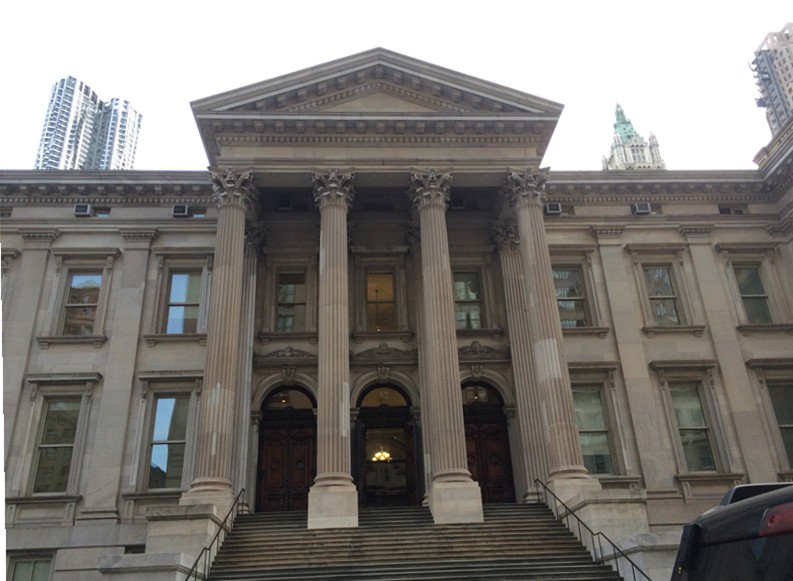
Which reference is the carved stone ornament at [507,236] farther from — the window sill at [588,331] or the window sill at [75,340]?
the window sill at [75,340]

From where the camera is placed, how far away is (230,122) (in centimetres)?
1930

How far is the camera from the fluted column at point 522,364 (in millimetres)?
19016

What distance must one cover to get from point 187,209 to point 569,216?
44.5ft

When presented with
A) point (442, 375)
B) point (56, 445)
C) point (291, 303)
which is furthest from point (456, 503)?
point (56, 445)

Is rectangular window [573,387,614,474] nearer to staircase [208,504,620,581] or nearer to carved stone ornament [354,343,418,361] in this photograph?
staircase [208,504,620,581]

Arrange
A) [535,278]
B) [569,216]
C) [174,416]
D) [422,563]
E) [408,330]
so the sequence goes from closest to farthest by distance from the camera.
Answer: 1. [422,563]
2. [535,278]
3. [174,416]
4. [408,330]
5. [569,216]

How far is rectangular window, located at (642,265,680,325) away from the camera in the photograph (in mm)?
22727

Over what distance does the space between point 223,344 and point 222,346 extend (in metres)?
0.06

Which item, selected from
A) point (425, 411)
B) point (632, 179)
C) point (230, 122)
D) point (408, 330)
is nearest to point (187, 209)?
point (230, 122)

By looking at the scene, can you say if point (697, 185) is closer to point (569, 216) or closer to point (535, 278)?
point (569, 216)

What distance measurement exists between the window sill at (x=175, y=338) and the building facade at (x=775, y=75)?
108277 mm

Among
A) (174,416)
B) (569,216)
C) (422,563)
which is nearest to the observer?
(422,563)

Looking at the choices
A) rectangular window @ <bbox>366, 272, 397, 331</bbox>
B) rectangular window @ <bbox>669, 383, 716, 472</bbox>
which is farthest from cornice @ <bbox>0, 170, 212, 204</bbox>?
rectangular window @ <bbox>669, 383, 716, 472</bbox>

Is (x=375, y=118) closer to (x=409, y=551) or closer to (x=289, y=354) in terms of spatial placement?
(x=289, y=354)
